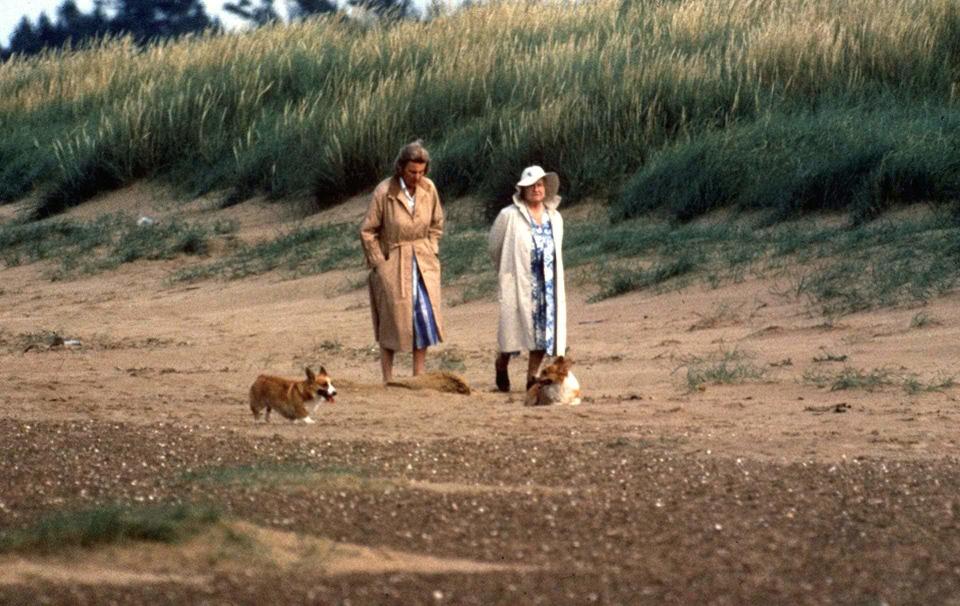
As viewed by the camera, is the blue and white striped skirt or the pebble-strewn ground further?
the blue and white striped skirt

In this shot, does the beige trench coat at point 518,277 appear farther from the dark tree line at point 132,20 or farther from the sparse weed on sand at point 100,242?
the dark tree line at point 132,20

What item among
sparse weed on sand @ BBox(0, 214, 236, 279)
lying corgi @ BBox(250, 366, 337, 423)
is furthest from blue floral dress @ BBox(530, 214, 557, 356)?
sparse weed on sand @ BBox(0, 214, 236, 279)

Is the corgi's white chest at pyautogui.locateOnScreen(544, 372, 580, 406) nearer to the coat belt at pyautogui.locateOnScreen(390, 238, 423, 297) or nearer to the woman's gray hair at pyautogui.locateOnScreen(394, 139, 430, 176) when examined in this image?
the coat belt at pyautogui.locateOnScreen(390, 238, 423, 297)

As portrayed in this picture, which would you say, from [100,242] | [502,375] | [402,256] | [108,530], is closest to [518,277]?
[502,375]

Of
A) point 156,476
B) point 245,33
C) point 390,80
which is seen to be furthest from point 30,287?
point 156,476

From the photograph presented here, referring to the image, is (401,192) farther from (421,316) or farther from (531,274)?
(531,274)

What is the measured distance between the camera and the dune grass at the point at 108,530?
20.4 ft

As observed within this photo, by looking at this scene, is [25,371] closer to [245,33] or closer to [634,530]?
[634,530]

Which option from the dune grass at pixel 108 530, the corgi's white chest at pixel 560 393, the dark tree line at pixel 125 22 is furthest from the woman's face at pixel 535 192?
the dark tree line at pixel 125 22

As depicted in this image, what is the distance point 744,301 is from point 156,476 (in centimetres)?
709

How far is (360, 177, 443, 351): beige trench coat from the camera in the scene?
11812 mm

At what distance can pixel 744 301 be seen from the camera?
564 inches

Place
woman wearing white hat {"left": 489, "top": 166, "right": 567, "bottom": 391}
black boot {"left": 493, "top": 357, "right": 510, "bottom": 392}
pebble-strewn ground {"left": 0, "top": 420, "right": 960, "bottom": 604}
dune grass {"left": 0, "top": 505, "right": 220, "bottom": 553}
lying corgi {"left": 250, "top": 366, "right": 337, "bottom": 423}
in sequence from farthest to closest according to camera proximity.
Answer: black boot {"left": 493, "top": 357, "right": 510, "bottom": 392}
woman wearing white hat {"left": 489, "top": 166, "right": 567, "bottom": 391}
lying corgi {"left": 250, "top": 366, "right": 337, "bottom": 423}
dune grass {"left": 0, "top": 505, "right": 220, "bottom": 553}
pebble-strewn ground {"left": 0, "top": 420, "right": 960, "bottom": 604}

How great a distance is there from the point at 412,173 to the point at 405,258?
0.55m
